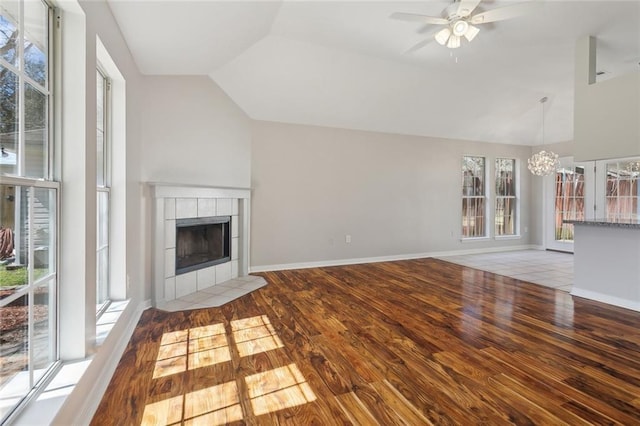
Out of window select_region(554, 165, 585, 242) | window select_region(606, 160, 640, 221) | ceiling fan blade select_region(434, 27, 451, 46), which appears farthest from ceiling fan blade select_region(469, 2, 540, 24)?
window select_region(554, 165, 585, 242)

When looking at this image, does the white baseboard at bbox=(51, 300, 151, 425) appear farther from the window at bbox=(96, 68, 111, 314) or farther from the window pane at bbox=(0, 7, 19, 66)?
the window pane at bbox=(0, 7, 19, 66)

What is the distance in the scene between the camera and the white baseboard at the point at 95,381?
1.40 m

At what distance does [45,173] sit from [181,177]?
2.24 meters

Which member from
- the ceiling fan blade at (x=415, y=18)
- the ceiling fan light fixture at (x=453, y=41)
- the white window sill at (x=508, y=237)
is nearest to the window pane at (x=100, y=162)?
the ceiling fan blade at (x=415, y=18)

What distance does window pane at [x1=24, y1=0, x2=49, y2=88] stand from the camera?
4.39 feet

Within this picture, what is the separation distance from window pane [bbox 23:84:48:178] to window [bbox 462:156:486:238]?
6.92 metres

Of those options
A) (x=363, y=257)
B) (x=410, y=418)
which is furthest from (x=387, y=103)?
(x=410, y=418)

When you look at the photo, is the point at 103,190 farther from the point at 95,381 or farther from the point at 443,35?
the point at 443,35

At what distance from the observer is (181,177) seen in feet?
12.2

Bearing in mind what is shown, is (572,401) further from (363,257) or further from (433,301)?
(363,257)

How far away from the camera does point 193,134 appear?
150 inches

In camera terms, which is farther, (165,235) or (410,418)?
(165,235)

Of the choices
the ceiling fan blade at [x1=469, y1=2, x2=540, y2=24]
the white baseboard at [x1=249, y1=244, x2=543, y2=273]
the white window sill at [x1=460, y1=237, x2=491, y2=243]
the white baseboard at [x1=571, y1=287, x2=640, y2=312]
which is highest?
the ceiling fan blade at [x1=469, y1=2, x2=540, y2=24]

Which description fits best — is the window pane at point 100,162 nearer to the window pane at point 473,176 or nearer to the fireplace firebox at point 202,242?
the fireplace firebox at point 202,242
